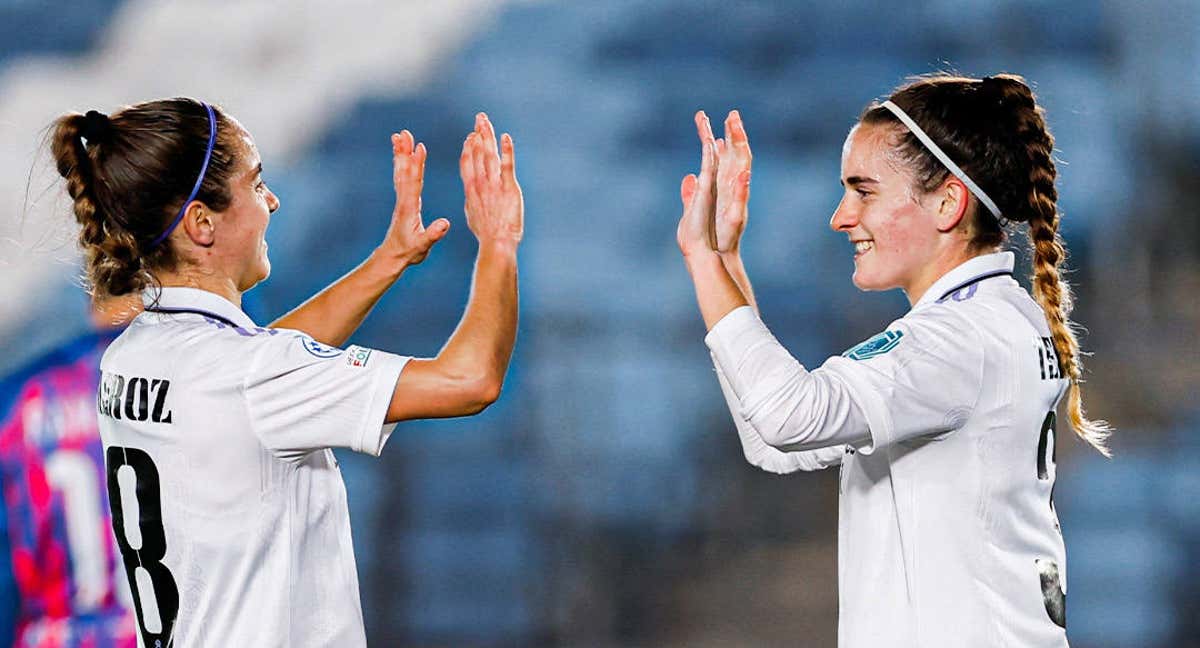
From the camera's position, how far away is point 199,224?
5.54 feet

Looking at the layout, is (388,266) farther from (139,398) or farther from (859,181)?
(859,181)

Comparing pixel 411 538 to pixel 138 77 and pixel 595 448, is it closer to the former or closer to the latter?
pixel 595 448

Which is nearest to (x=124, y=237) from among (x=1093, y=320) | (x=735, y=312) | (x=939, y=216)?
(x=735, y=312)

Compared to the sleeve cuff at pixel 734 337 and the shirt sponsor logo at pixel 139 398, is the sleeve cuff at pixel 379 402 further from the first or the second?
the sleeve cuff at pixel 734 337

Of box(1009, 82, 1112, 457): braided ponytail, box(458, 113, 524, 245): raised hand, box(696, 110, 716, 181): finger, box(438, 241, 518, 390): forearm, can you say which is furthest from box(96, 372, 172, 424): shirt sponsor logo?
box(1009, 82, 1112, 457): braided ponytail

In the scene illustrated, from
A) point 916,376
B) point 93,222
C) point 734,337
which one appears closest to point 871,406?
point 916,376

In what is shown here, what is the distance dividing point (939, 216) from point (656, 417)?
1.72m

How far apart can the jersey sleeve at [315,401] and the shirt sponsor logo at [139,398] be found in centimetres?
11

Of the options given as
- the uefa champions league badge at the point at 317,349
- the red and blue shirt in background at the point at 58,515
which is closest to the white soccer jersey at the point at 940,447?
the uefa champions league badge at the point at 317,349

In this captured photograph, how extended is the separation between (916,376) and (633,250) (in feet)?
6.25

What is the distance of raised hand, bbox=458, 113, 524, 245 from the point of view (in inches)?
69.2

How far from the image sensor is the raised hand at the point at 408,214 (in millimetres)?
2039

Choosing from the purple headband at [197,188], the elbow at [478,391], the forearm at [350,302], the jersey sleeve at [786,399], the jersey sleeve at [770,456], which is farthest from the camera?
the forearm at [350,302]

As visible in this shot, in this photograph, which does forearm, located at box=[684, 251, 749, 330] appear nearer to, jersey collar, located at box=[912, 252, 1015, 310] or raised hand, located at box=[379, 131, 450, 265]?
jersey collar, located at box=[912, 252, 1015, 310]
